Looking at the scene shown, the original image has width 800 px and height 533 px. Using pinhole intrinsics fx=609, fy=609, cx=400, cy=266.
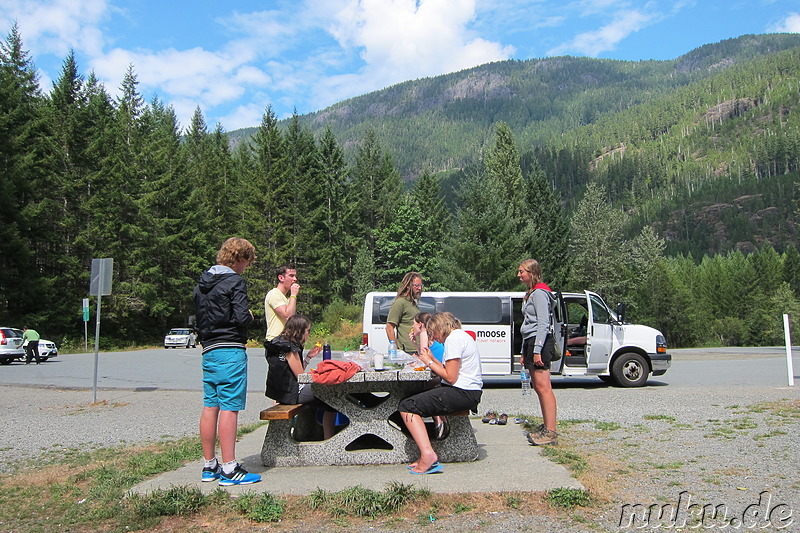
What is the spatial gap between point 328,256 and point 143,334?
15.2 metres

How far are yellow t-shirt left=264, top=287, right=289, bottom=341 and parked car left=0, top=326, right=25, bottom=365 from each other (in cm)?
2286

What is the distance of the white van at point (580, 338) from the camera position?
43.7ft

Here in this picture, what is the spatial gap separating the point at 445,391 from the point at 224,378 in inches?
73.1

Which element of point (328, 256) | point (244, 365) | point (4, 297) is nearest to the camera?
point (244, 365)

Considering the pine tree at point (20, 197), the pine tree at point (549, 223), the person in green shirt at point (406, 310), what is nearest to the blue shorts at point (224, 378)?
the person in green shirt at point (406, 310)

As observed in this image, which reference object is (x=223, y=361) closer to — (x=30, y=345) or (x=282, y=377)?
(x=282, y=377)

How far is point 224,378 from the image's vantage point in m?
4.82

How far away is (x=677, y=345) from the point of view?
59.5 meters

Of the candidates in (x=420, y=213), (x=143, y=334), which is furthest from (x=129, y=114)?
(x=420, y=213)

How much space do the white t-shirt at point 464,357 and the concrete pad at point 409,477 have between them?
72 cm

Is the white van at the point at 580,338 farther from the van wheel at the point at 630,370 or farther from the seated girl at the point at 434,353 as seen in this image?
the seated girl at the point at 434,353

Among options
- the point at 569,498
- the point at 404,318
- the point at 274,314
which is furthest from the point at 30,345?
the point at 569,498

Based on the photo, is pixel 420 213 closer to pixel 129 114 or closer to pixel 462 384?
pixel 129 114

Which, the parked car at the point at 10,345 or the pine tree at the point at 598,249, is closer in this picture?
the parked car at the point at 10,345
